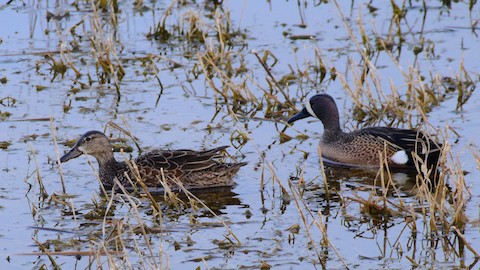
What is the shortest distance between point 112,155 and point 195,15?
4.03 metres

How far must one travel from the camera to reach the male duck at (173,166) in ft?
31.8

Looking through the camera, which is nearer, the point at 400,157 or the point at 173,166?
the point at 173,166

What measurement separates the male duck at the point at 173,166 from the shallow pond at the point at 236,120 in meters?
0.19

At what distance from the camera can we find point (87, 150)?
32.4 ft

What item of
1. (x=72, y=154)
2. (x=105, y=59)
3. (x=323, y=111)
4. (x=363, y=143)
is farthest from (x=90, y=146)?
(x=105, y=59)

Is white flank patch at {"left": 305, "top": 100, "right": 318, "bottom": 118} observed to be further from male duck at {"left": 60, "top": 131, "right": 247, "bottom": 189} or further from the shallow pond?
male duck at {"left": 60, "top": 131, "right": 247, "bottom": 189}

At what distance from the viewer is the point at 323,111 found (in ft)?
35.8

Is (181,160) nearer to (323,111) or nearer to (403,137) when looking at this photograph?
(323,111)

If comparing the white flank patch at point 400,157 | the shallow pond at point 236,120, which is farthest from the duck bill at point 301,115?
the white flank patch at point 400,157

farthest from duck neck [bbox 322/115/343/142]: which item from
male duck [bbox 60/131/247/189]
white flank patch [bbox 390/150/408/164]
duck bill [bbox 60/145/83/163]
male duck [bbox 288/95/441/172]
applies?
duck bill [bbox 60/145/83/163]

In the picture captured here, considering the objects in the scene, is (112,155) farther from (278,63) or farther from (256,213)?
(278,63)

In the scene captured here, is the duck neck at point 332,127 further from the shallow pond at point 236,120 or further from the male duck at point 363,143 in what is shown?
the shallow pond at point 236,120

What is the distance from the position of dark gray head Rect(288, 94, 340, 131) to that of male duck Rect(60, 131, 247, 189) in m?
1.41

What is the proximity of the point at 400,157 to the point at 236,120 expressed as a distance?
→ 5.58ft
